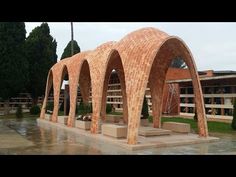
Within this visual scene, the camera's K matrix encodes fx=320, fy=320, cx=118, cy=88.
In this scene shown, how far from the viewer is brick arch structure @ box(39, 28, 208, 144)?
14.1 meters

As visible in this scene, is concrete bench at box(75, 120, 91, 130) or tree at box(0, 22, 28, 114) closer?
concrete bench at box(75, 120, 91, 130)

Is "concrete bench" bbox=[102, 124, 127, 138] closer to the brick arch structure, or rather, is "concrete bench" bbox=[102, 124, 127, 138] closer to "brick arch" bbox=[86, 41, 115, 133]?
the brick arch structure

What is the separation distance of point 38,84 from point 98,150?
2851 centimetres

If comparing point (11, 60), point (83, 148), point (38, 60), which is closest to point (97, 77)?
point (83, 148)

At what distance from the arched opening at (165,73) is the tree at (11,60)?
66.4ft

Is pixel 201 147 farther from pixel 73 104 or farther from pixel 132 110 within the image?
pixel 73 104

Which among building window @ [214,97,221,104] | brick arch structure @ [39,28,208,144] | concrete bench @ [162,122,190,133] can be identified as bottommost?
concrete bench @ [162,122,190,133]

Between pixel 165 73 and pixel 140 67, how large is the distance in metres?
5.41

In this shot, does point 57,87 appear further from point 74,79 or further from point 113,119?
point 113,119

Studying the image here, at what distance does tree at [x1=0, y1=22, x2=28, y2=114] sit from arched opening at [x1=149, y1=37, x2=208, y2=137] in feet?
66.4

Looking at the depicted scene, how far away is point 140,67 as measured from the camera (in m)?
14.5

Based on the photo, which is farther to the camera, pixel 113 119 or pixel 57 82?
pixel 57 82

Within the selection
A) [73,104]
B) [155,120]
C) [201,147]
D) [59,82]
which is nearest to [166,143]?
[201,147]

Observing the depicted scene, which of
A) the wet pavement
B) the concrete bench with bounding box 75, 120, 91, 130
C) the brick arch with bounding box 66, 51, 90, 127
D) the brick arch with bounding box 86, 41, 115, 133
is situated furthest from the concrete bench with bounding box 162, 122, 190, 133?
the brick arch with bounding box 66, 51, 90, 127
